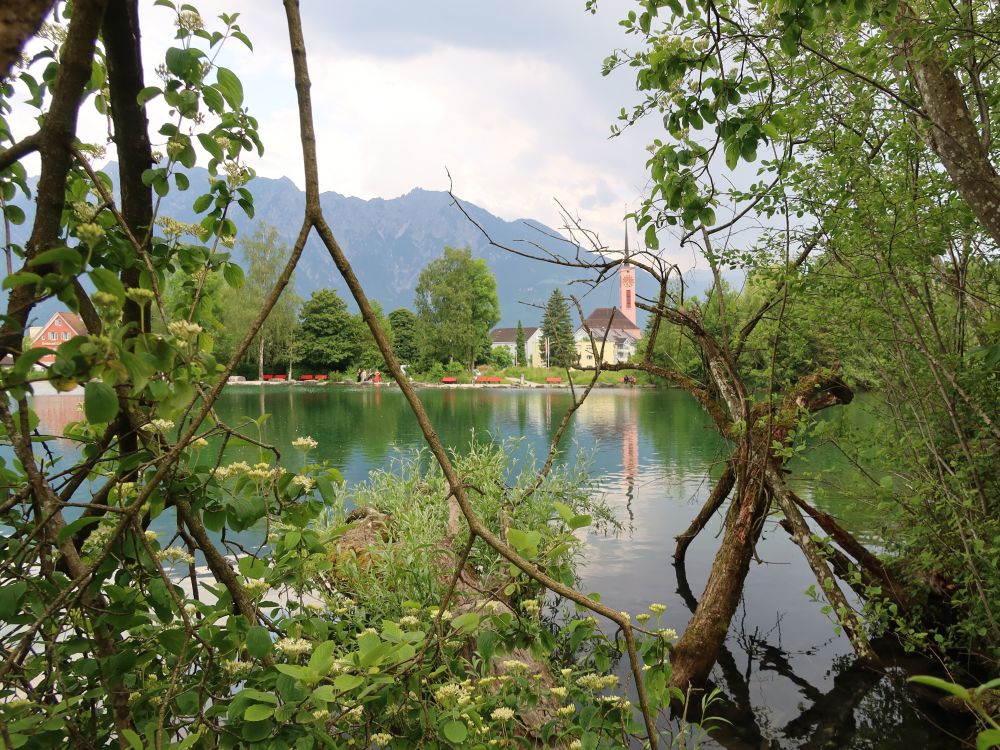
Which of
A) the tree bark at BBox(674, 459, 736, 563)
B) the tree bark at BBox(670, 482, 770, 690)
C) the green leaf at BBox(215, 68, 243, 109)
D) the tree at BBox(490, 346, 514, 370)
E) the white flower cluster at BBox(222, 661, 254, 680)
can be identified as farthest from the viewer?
the tree at BBox(490, 346, 514, 370)

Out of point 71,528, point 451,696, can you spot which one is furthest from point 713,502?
point 71,528

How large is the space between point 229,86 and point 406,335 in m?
58.6

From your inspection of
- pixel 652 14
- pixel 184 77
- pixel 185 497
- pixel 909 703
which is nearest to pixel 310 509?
pixel 185 497

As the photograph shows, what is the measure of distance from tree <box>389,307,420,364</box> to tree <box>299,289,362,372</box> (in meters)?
4.90

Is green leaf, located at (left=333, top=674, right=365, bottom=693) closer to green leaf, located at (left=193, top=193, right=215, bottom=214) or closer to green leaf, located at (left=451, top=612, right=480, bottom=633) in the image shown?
green leaf, located at (left=451, top=612, right=480, bottom=633)

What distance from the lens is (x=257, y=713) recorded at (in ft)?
3.62

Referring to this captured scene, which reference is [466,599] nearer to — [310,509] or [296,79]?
[310,509]

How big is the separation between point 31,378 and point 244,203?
963mm

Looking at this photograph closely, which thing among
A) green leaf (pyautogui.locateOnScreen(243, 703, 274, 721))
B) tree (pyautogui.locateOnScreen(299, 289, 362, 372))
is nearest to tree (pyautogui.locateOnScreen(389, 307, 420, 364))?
tree (pyautogui.locateOnScreen(299, 289, 362, 372))

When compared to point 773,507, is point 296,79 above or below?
above

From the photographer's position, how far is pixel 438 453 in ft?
3.00

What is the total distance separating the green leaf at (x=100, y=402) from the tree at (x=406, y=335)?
55691 mm

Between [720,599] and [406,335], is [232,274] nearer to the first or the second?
[720,599]

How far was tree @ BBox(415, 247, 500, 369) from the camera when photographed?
5572cm
